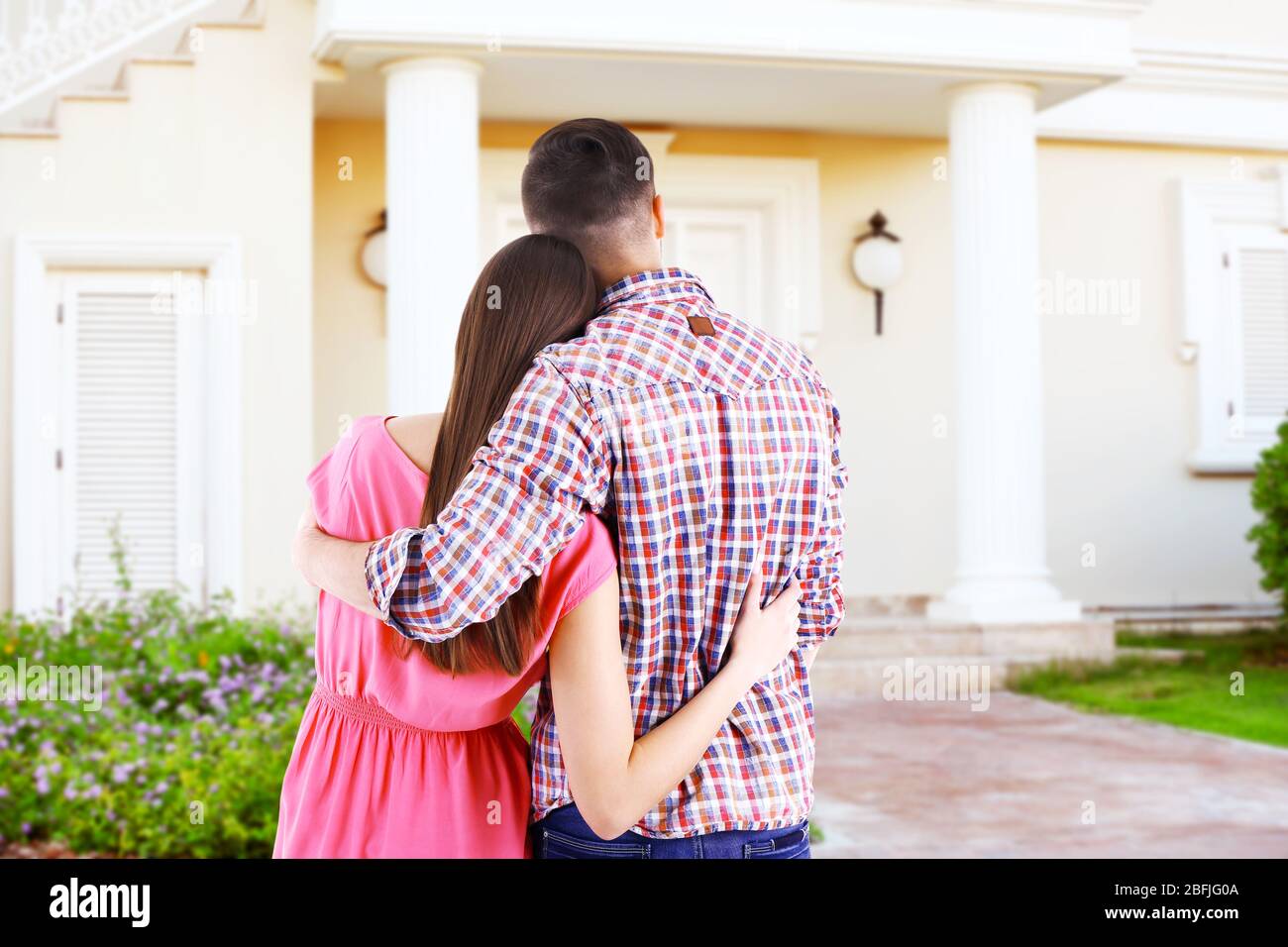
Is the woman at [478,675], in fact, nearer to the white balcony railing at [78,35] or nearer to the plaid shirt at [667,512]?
the plaid shirt at [667,512]

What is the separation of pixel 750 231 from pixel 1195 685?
12.7ft

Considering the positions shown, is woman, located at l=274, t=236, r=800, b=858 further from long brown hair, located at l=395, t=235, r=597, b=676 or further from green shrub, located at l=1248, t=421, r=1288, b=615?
green shrub, located at l=1248, t=421, r=1288, b=615

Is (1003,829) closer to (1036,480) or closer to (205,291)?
(1036,480)

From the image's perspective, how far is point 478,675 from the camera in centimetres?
154

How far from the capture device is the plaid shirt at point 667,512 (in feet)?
4.69

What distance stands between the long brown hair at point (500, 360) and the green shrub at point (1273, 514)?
23.5 ft

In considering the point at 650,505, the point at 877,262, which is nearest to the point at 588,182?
the point at 650,505

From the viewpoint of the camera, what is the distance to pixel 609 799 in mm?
1497

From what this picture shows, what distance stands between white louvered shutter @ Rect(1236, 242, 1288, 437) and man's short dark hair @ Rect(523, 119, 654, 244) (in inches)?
357

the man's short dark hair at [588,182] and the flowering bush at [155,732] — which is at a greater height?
the man's short dark hair at [588,182]

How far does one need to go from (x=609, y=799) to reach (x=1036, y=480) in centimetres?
674

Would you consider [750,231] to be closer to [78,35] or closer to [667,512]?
[78,35]

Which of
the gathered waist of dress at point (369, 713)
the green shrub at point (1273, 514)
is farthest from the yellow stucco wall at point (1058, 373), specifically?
the gathered waist of dress at point (369, 713)

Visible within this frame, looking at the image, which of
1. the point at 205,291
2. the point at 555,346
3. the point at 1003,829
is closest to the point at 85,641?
the point at 205,291
